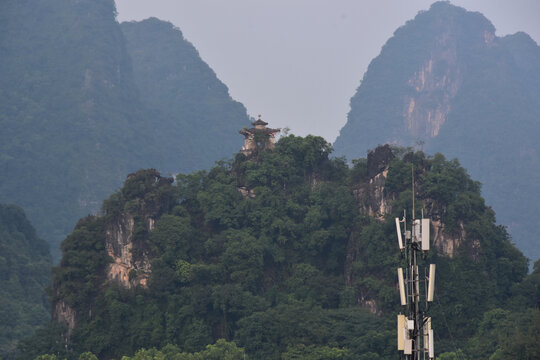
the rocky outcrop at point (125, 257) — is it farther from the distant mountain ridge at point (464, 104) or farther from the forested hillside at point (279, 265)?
the distant mountain ridge at point (464, 104)

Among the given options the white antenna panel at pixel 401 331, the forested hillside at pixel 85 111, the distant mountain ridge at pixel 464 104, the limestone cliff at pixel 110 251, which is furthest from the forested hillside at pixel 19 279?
the distant mountain ridge at pixel 464 104

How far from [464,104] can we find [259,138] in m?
68.5

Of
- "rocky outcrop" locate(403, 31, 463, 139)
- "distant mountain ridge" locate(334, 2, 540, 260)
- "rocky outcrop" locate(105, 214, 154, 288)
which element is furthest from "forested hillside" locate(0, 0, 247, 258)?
"rocky outcrop" locate(105, 214, 154, 288)

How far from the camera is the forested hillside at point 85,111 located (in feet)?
322

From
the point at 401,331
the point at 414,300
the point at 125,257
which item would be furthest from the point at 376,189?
the point at 414,300

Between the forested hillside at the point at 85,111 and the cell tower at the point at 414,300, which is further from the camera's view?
the forested hillside at the point at 85,111

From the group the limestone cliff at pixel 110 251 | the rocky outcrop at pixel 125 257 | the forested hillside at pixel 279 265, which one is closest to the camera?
the forested hillside at pixel 279 265

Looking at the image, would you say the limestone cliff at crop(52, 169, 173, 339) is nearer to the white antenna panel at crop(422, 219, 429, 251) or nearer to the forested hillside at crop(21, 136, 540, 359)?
the forested hillside at crop(21, 136, 540, 359)

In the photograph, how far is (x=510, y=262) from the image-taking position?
49.2 meters

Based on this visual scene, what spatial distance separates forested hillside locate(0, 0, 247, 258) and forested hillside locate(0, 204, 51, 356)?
15.7 metres

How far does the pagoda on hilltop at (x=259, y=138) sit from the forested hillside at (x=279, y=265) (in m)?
1.08

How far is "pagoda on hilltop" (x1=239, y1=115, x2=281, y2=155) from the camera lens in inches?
2189

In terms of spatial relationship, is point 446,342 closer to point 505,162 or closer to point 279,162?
point 279,162

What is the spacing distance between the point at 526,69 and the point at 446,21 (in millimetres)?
12748
